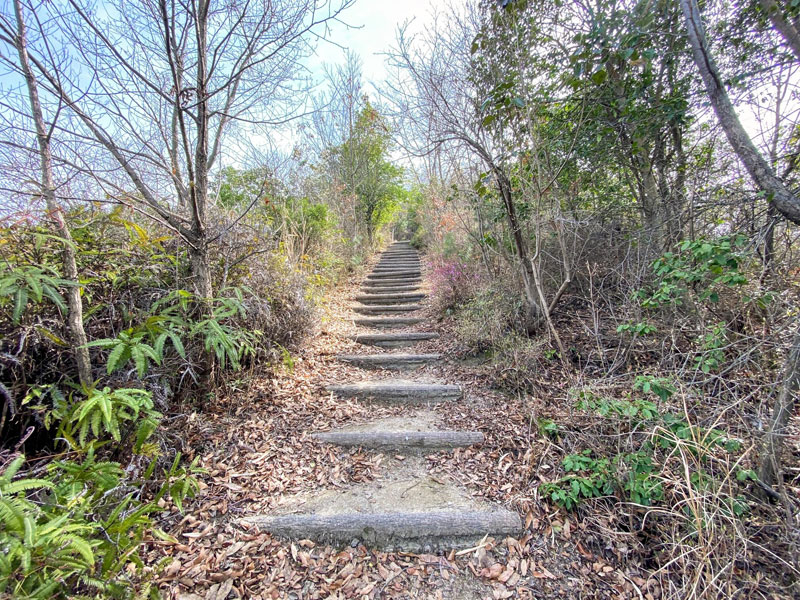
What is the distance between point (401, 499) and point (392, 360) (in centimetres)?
175

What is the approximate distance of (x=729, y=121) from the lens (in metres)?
1.54

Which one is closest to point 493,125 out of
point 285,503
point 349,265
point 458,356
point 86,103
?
point 458,356

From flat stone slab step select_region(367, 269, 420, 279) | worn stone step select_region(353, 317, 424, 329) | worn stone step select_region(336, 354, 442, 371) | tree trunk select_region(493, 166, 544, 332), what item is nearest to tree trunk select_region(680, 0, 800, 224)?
tree trunk select_region(493, 166, 544, 332)

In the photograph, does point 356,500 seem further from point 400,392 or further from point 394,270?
point 394,270

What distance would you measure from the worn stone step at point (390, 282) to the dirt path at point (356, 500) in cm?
418

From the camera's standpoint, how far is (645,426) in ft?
5.52

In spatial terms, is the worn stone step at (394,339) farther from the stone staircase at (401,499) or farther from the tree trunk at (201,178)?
the tree trunk at (201,178)

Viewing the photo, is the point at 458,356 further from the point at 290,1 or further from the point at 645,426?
the point at 290,1

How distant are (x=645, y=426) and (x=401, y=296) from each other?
4456 millimetres

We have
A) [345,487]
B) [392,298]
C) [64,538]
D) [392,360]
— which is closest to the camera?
[64,538]

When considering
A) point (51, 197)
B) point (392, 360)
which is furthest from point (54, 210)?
point (392, 360)

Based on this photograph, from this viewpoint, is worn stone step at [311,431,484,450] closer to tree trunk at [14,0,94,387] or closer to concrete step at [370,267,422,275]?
tree trunk at [14,0,94,387]

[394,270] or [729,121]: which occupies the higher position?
[729,121]

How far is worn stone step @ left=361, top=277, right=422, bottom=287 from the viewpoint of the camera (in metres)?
6.85
